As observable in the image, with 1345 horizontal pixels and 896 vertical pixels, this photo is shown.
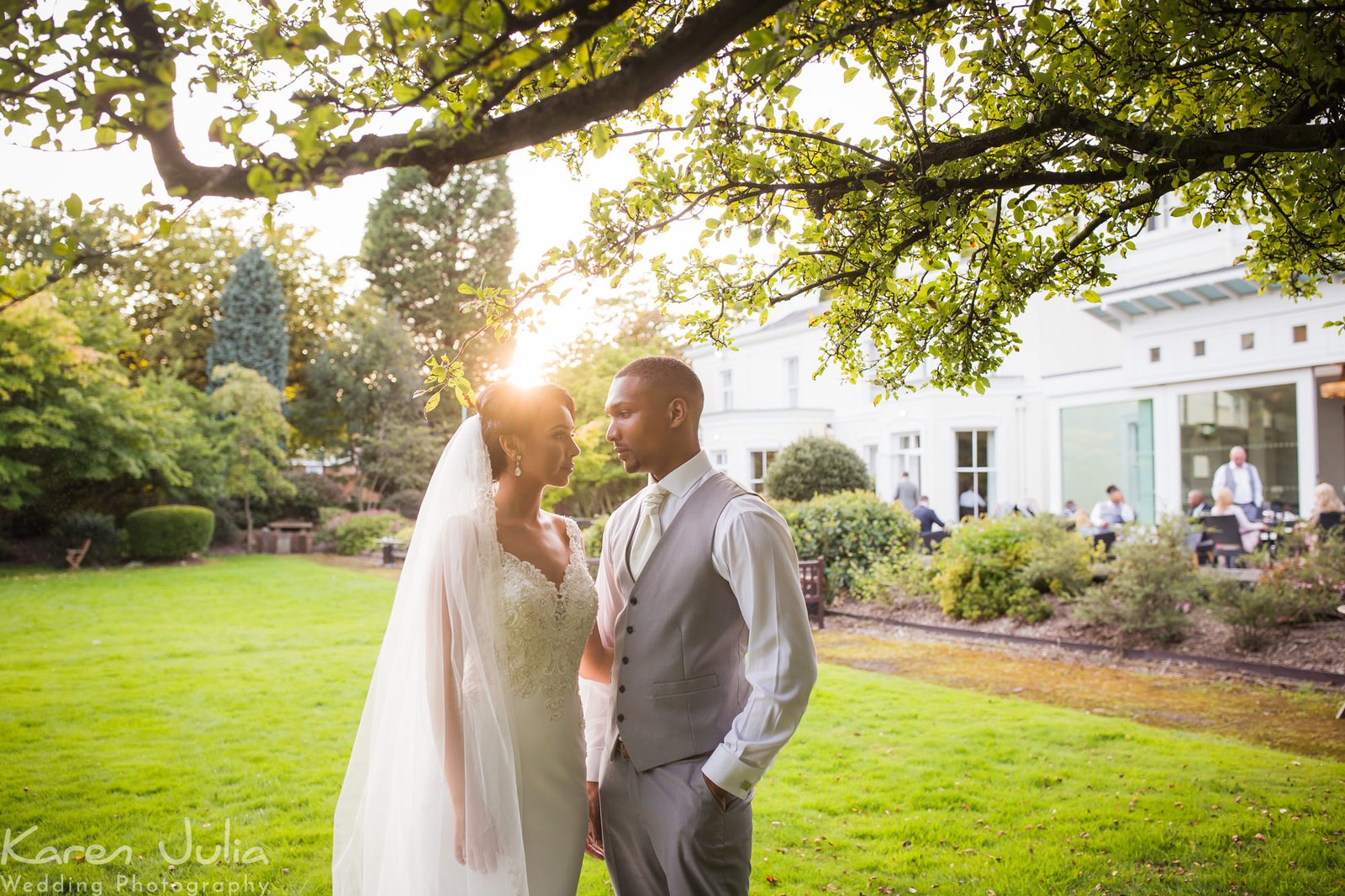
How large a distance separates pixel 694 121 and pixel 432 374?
1451 mm

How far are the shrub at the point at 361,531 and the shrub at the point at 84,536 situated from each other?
6015 millimetres

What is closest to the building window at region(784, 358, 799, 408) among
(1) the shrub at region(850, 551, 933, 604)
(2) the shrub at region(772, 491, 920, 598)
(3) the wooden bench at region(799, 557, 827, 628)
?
(2) the shrub at region(772, 491, 920, 598)

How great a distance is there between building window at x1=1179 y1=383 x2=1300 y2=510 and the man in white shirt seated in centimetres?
195

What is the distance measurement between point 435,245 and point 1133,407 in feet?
113

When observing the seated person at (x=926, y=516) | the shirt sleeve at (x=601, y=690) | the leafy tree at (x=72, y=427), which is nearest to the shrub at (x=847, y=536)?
the seated person at (x=926, y=516)

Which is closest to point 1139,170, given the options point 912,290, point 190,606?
point 912,290

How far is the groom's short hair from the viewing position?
3.02m

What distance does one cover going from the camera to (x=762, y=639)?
8.67 ft

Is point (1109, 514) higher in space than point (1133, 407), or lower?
lower

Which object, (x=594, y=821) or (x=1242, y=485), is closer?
(x=594, y=821)

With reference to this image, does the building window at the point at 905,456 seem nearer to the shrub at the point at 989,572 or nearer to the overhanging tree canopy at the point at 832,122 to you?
the shrub at the point at 989,572

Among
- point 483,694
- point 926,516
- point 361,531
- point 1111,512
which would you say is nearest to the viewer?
point 483,694

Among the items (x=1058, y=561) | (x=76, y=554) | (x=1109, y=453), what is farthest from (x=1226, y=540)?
(x=76, y=554)

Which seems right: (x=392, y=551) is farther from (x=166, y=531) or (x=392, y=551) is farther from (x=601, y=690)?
(x=601, y=690)
